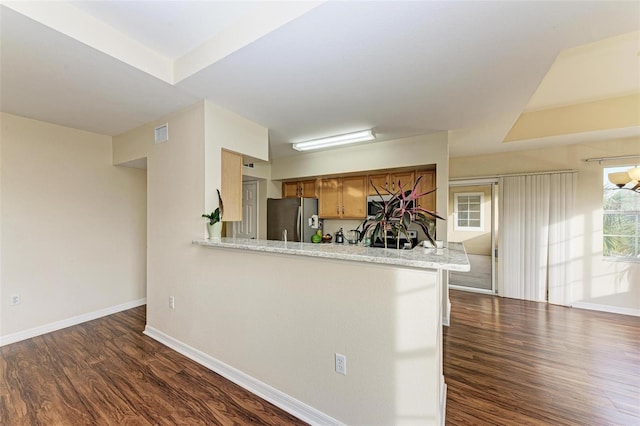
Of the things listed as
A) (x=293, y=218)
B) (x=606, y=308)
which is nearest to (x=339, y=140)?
(x=293, y=218)

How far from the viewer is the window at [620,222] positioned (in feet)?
11.9

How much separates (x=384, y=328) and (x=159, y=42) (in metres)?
2.55

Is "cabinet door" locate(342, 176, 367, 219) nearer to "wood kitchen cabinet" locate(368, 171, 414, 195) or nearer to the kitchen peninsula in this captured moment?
"wood kitchen cabinet" locate(368, 171, 414, 195)

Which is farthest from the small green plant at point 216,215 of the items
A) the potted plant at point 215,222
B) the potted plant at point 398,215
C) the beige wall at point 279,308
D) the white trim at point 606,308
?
the white trim at point 606,308

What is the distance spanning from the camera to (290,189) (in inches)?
193

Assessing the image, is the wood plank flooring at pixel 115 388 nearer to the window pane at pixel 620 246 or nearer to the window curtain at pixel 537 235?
the window curtain at pixel 537 235

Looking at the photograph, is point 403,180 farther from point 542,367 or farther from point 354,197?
point 542,367

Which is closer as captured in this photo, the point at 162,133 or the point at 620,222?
the point at 162,133

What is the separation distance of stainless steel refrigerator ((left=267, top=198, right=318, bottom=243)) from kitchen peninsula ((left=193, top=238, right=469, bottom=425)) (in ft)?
6.82

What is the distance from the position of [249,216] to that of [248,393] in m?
3.26

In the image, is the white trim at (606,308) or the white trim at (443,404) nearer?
the white trim at (443,404)

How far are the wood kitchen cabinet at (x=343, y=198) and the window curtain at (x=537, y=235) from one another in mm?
2521

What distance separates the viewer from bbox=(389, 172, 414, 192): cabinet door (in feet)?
12.3

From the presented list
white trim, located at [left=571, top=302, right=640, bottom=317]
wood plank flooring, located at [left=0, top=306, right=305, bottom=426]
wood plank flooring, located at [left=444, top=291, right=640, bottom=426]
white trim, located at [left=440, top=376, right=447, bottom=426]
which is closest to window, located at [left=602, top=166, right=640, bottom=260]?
white trim, located at [left=571, top=302, right=640, bottom=317]
